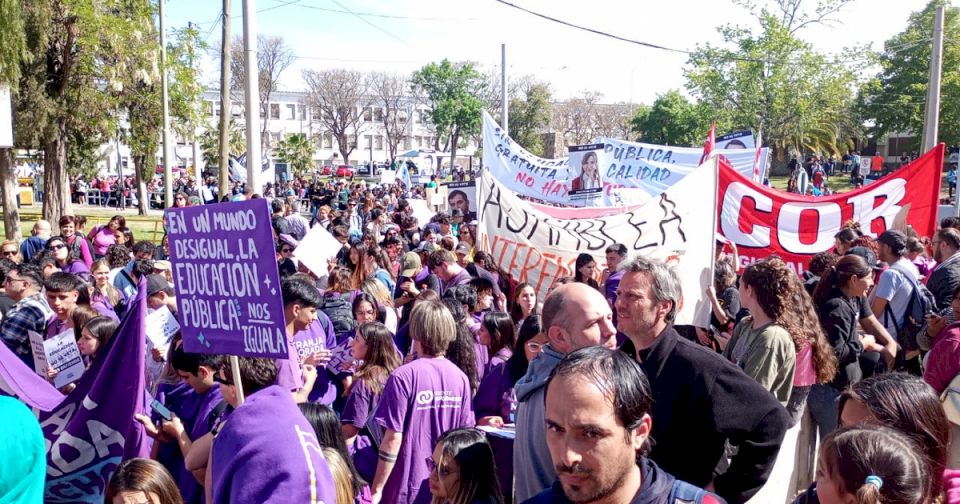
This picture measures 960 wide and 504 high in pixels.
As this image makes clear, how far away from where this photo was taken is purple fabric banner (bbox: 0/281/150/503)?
3.53 meters

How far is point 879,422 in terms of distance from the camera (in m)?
2.74

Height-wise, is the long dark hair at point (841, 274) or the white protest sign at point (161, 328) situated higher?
the long dark hair at point (841, 274)

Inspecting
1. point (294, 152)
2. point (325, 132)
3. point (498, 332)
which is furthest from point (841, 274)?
point (325, 132)

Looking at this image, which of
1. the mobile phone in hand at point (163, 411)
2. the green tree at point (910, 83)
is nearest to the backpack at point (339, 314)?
the mobile phone in hand at point (163, 411)

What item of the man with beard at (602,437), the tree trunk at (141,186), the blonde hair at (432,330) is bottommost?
the tree trunk at (141,186)

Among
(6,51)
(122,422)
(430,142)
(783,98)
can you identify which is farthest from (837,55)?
(430,142)

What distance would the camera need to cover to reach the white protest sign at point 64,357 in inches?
187

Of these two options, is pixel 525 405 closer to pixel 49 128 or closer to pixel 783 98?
pixel 49 128

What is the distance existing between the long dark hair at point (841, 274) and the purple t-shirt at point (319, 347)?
3.36m

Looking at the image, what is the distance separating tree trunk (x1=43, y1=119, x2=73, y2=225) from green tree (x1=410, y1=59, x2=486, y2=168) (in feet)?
157

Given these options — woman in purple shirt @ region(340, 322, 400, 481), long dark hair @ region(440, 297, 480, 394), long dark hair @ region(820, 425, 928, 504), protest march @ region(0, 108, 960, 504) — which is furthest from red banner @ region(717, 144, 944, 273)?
long dark hair @ region(820, 425, 928, 504)

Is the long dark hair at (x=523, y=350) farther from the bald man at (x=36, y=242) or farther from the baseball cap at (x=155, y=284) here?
the bald man at (x=36, y=242)

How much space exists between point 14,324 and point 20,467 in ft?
12.6

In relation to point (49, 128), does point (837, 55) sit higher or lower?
higher
